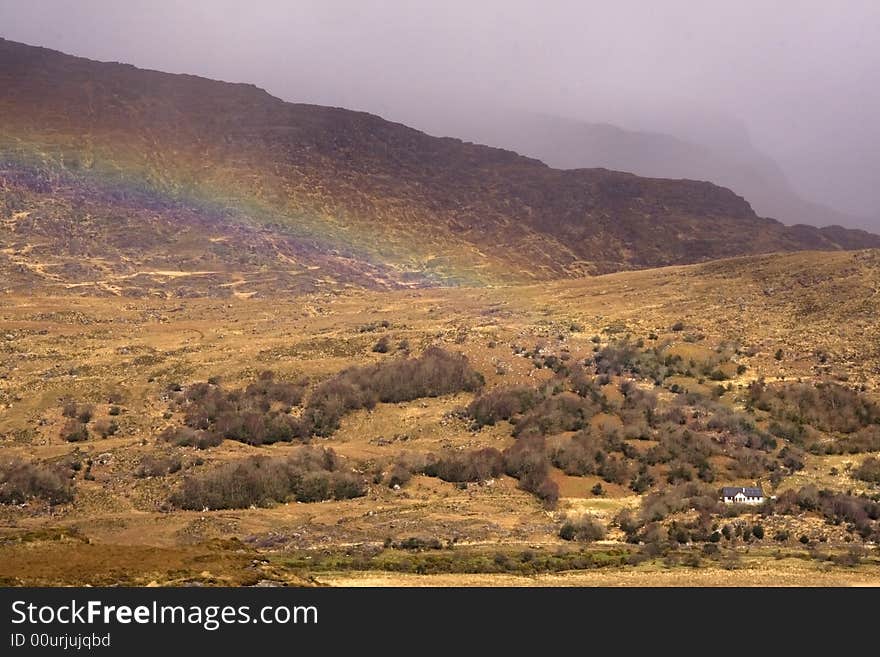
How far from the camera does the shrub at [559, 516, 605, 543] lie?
67.9ft

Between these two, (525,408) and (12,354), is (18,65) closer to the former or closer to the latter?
(12,354)

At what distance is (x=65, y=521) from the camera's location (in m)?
20.4

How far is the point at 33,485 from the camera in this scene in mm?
21984

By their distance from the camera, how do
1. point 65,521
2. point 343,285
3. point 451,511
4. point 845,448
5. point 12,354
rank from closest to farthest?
point 65,521
point 451,511
point 845,448
point 12,354
point 343,285

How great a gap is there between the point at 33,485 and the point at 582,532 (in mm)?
14089

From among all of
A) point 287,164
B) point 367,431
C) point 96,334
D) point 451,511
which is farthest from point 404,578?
point 287,164

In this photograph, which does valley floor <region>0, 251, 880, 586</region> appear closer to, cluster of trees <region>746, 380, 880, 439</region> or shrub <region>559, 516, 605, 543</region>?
shrub <region>559, 516, 605, 543</region>

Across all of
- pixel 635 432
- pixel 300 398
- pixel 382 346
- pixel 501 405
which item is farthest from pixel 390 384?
pixel 635 432

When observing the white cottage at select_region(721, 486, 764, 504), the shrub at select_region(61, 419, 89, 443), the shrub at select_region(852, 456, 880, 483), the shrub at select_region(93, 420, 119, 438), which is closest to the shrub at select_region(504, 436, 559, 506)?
the white cottage at select_region(721, 486, 764, 504)

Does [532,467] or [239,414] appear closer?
[532,467]

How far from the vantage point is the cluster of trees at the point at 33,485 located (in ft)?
71.1

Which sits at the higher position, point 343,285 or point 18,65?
point 18,65

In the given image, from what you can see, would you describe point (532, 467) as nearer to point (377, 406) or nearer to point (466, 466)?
point (466, 466)

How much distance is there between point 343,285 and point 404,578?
193 ft
